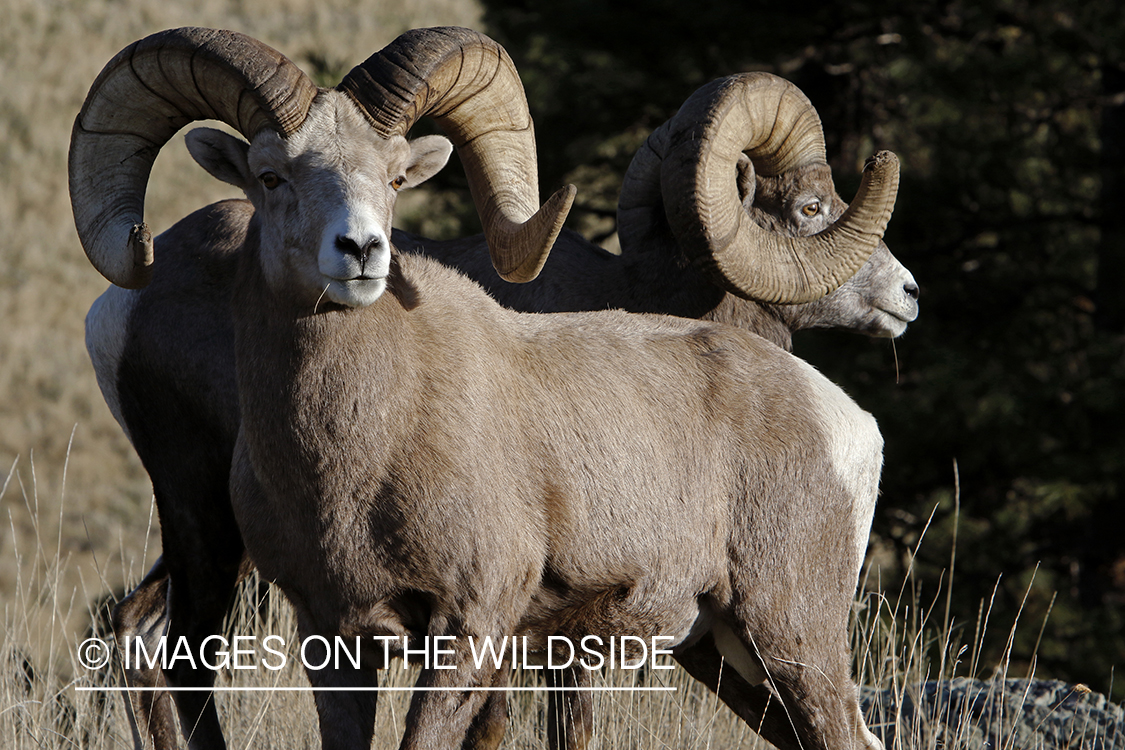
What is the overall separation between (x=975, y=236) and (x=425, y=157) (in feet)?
24.1

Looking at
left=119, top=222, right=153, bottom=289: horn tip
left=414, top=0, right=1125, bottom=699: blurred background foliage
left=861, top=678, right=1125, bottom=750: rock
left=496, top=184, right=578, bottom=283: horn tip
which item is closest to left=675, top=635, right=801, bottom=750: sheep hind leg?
left=861, top=678, right=1125, bottom=750: rock

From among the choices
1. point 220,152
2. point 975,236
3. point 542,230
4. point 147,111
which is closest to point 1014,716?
point 542,230

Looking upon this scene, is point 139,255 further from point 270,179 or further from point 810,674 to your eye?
point 810,674

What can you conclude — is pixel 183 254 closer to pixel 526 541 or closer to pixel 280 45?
pixel 526 541

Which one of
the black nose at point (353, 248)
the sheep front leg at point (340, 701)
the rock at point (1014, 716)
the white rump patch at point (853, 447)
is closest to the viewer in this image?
the black nose at point (353, 248)

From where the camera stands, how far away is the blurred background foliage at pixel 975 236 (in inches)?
364

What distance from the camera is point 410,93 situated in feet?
13.1

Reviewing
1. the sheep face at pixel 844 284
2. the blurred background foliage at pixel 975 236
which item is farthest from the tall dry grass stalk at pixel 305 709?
the blurred background foliage at pixel 975 236

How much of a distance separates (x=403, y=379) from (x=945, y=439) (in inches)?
265

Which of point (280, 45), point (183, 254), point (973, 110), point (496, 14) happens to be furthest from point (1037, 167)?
point (280, 45)

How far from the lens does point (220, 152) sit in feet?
14.0

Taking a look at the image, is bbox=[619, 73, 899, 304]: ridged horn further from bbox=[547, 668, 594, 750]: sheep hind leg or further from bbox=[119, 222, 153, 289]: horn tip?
bbox=[119, 222, 153, 289]: horn tip

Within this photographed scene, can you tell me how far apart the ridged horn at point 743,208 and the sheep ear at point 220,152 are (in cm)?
214

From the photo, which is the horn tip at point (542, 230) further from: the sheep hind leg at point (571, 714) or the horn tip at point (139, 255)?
the sheep hind leg at point (571, 714)
